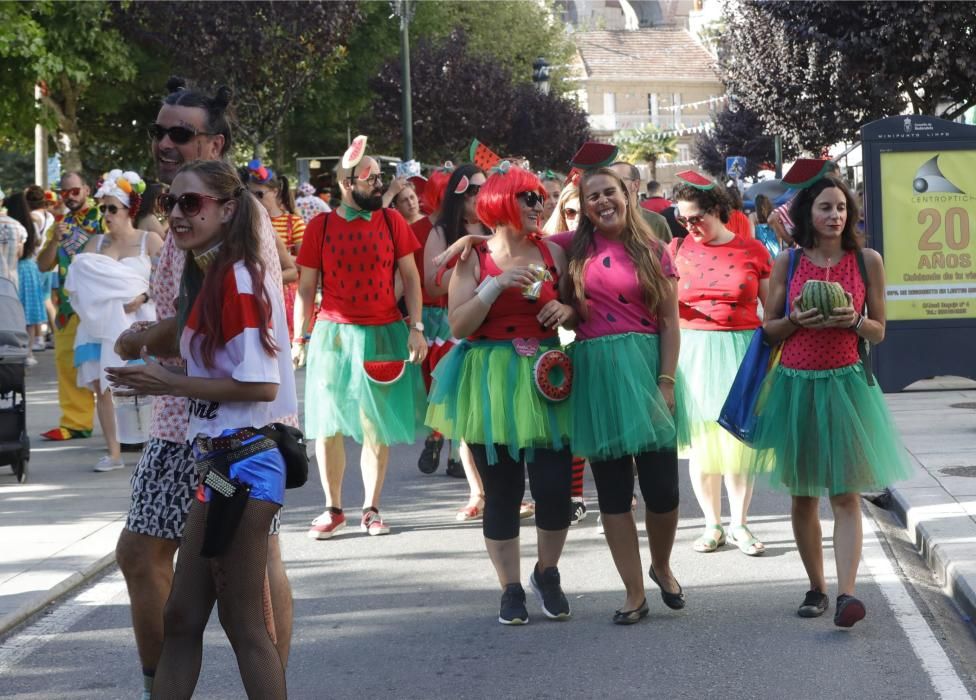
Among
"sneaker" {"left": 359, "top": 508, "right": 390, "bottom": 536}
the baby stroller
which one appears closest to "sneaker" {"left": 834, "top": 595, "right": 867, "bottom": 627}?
"sneaker" {"left": 359, "top": 508, "right": 390, "bottom": 536}

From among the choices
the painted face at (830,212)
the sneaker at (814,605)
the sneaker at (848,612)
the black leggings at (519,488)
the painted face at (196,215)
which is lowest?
the sneaker at (814,605)

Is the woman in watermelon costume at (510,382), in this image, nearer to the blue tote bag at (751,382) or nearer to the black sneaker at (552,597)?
the black sneaker at (552,597)

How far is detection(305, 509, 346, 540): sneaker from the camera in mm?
8398

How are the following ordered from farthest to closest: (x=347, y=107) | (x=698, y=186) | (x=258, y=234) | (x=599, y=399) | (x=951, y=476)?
(x=347, y=107)
(x=951, y=476)
(x=698, y=186)
(x=599, y=399)
(x=258, y=234)

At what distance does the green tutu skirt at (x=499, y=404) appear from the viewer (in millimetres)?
6219

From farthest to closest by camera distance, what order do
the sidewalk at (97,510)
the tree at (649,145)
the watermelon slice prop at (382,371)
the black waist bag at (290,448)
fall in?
the tree at (649,145), the watermelon slice prop at (382,371), the sidewalk at (97,510), the black waist bag at (290,448)

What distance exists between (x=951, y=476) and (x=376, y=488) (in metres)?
3.60

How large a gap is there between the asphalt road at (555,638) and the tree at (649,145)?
99.8m

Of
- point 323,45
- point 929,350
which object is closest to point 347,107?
point 323,45

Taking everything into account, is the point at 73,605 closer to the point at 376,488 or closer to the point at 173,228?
the point at 376,488

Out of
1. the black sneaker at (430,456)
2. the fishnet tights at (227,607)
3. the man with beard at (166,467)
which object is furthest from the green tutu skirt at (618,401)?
the black sneaker at (430,456)

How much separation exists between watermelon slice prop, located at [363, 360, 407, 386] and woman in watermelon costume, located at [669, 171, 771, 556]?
1.59 metres

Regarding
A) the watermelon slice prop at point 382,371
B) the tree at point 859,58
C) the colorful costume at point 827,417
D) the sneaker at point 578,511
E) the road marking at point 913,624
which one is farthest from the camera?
the tree at point 859,58

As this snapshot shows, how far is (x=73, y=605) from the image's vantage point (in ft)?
22.8
